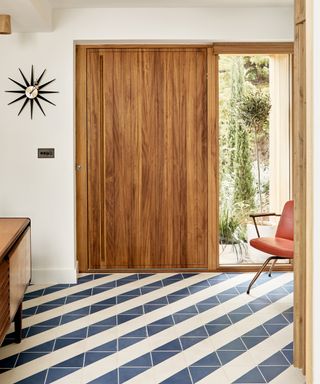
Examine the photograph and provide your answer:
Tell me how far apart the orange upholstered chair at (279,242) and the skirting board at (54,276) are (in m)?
1.56

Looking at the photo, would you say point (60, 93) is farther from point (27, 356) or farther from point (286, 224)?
point (27, 356)

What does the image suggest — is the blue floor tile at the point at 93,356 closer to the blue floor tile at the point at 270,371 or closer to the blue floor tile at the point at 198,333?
the blue floor tile at the point at 198,333

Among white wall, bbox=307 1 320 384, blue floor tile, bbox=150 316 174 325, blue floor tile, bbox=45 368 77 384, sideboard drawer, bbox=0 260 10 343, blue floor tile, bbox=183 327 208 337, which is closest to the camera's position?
white wall, bbox=307 1 320 384

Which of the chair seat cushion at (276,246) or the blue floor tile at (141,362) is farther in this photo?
the chair seat cushion at (276,246)

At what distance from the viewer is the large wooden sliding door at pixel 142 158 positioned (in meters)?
5.30

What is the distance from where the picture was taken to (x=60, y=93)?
199 inches

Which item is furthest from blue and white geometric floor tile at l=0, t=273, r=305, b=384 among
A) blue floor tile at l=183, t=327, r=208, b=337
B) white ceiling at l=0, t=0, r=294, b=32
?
white ceiling at l=0, t=0, r=294, b=32

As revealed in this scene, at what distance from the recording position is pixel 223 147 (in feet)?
17.7

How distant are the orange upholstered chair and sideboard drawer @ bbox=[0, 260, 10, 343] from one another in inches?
92.1

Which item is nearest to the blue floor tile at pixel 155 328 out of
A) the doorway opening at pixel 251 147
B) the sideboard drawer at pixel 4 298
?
the sideboard drawer at pixel 4 298

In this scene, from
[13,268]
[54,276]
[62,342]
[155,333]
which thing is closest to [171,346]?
[155,333]

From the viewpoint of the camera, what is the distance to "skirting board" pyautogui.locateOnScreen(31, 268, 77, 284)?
5082mm

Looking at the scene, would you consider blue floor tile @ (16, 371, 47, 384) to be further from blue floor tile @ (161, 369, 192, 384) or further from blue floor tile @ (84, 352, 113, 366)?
blue floor tile @ (161, 369, 192, 384)

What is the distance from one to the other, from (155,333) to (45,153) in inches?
81.0
